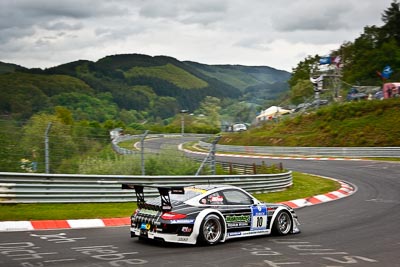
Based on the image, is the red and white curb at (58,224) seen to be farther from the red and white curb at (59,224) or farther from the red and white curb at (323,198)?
the red and white curb at (323,198)

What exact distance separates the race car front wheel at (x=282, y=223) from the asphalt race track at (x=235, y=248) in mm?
226

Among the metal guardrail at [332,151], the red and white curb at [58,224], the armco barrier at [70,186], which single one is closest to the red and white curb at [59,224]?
the red and white curb at [58,224]

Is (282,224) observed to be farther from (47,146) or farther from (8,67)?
(8,67)

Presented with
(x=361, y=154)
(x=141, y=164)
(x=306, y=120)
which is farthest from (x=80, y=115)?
(x=141, y=164)

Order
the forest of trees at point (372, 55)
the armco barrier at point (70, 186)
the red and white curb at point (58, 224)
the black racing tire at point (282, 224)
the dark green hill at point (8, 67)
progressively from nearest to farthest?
the black racing tire at point (282, 224) → the red and white curb at point (58, 224) → the armco barrier at point (70, 186) → the forest of trees at point (372, 55) → the dark green hill at point (8, 67)

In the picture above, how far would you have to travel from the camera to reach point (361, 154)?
42.8m

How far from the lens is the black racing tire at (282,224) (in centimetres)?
1170

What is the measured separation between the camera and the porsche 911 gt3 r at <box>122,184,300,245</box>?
9867 mm

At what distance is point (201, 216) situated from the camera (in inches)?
397

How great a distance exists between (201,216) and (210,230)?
436 mm

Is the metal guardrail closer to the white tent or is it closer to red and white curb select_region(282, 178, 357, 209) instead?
the white tent

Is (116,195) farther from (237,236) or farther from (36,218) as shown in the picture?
(237,236)

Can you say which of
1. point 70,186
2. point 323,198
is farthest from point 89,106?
point 70,186

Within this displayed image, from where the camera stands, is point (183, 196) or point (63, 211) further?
point (63, 211)
